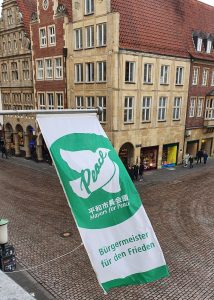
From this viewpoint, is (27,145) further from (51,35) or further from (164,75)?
(164,75)

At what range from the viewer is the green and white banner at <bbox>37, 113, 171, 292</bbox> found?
149 inches

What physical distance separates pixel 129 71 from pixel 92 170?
59.1 ft

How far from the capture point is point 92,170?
399 centimetres

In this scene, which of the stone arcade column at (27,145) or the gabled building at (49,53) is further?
the stone arcade column at (27,145)

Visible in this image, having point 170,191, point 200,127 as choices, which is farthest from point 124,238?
point 200,127

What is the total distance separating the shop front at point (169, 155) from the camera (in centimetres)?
2569

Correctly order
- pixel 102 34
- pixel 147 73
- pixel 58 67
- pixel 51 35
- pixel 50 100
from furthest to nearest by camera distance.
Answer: pixel 50 100 → pixel 58 67 → pixel 51 35 → pixel 147 73 → pixel 102 34

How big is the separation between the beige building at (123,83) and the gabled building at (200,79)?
4.96ft

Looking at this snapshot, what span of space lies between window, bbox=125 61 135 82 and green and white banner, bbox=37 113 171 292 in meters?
17.3

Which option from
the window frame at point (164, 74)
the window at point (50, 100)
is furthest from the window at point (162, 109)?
the window at point (50, 100)

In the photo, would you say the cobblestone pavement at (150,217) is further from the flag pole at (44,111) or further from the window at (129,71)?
the window at (129,71)

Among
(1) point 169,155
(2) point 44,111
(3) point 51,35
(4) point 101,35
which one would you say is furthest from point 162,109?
(2) point 44,111

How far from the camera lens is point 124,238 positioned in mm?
4070

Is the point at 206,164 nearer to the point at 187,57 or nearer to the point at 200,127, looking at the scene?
the point at 200,127
